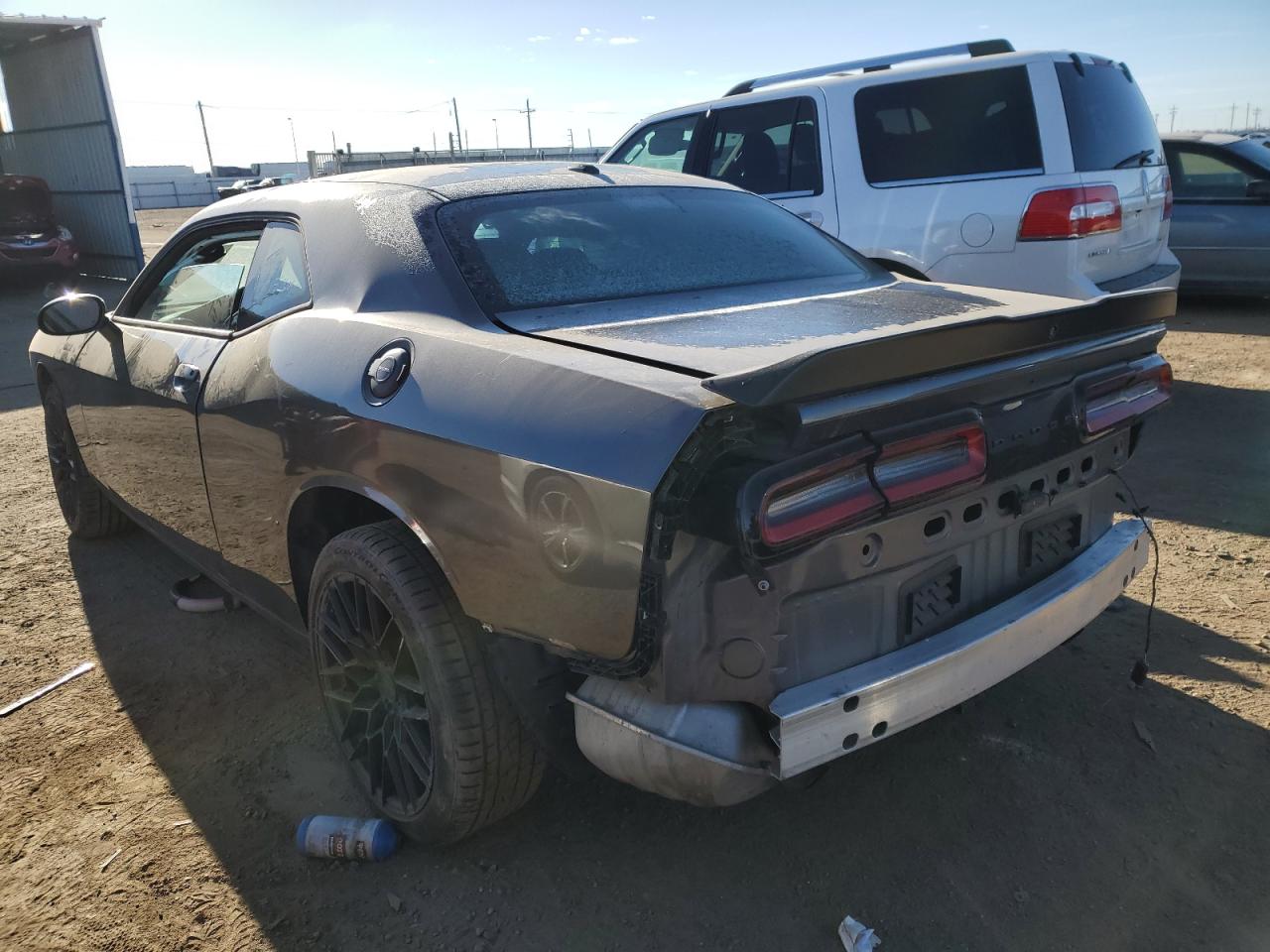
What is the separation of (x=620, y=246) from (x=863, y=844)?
172cm

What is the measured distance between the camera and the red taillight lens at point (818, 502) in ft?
5.62

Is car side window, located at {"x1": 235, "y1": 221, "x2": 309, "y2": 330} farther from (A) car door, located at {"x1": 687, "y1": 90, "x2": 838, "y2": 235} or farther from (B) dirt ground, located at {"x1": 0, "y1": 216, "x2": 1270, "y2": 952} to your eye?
(A) car door, located at {"x1": 687, "y1": 90, "x2": 838, "y2": 235}

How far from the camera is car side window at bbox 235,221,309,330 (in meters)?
2.79

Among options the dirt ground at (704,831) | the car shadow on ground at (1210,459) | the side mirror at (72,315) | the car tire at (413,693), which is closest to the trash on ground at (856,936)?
the dirt ground at (704,831)

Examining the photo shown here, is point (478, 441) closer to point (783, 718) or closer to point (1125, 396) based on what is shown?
point (783, 718)

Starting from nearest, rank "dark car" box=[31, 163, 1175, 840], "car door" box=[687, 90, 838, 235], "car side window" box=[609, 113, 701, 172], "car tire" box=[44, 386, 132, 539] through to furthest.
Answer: "dark car" box=[31, 163, 1175, 840]
"car tire" box=[44, 386, 132, 539]
"car door" box=[687, 90, 838, 235]
"car side window" box=[609, 113, 701, 172]

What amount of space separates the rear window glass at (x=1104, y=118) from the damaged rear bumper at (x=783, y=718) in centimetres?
381

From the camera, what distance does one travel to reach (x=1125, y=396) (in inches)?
95.2

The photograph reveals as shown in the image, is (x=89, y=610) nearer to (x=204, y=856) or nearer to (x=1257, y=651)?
(x=204, y=856)

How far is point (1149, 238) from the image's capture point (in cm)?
555

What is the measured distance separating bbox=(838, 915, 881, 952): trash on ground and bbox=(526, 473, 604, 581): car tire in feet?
3.25

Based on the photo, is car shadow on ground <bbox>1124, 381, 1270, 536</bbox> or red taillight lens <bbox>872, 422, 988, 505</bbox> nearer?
red taillight lens <bbox>872, 422, 988, 505</bbox>

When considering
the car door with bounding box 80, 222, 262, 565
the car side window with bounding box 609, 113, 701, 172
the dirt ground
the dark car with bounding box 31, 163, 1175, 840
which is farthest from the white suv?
the car door with bounding box 80, 222, 262, 565

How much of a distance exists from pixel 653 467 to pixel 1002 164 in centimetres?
432
